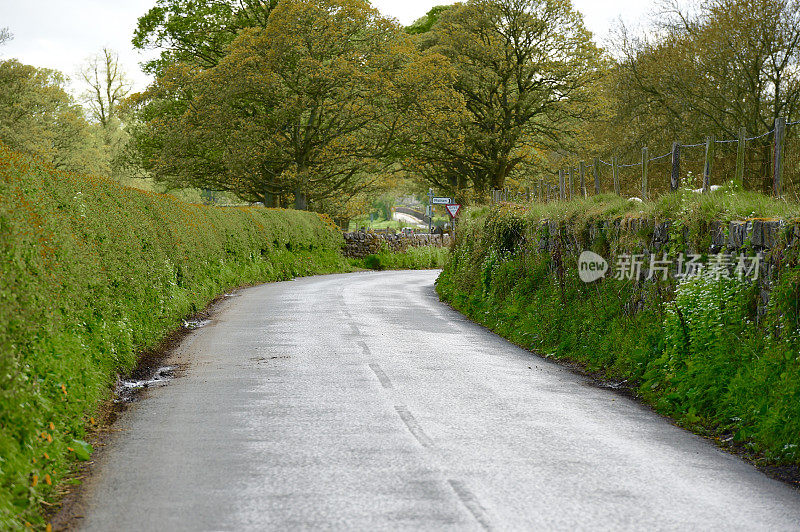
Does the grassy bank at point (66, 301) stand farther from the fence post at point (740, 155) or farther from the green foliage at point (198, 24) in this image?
the green foliage at point (198, 24)

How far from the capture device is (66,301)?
27.3 feet

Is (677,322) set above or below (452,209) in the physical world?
below

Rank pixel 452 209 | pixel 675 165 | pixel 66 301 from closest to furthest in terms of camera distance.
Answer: pixel 66 301 < pixel 675 165 < pixel 452 209

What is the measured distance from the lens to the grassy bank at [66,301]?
5719 millimetres

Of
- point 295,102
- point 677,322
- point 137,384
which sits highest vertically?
point 295,102

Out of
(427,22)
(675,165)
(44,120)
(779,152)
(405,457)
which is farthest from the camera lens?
(427,22)

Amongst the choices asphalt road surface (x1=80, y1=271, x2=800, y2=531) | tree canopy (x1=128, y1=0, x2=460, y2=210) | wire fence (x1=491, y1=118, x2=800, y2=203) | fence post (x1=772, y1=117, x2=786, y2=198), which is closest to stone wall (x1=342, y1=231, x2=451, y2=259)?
tree canopy (x1=128, y1=0, x2=460, y2=210)

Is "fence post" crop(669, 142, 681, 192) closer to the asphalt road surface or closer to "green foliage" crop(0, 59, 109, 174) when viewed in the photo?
the asphalt road surface

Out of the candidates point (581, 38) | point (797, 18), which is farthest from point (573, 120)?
point (797, 18)

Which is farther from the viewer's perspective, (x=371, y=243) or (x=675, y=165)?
(x=371, y=243)

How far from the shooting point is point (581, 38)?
1655 inches

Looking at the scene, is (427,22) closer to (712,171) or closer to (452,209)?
(452,209)

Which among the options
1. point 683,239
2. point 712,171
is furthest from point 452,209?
point 683,239

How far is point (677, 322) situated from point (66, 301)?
24.7ft
